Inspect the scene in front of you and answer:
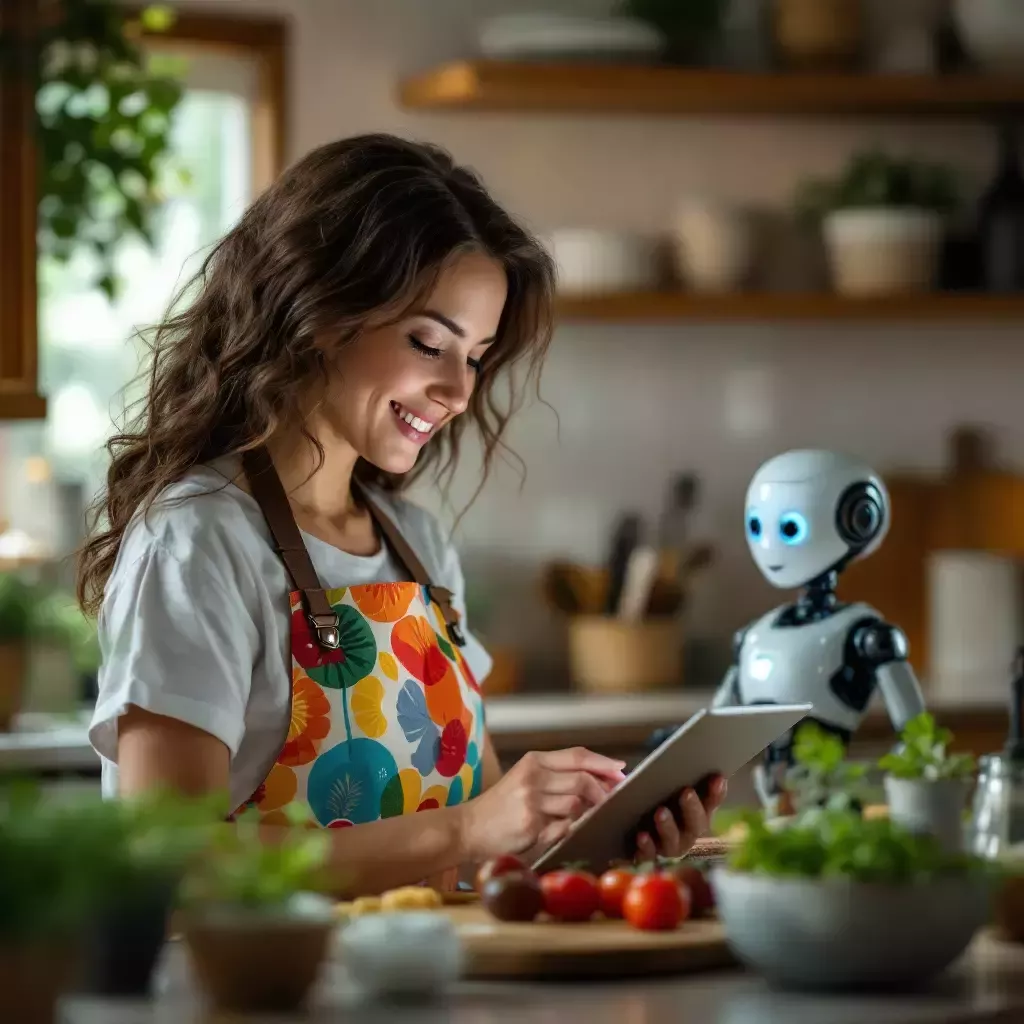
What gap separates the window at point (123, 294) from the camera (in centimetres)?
362

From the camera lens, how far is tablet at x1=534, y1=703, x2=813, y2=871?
1.62m

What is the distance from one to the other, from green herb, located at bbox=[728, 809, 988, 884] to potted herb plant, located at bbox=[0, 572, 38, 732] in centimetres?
211

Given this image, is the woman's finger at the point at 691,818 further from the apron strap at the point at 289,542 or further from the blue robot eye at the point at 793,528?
the blue robot eye at the point at 793,528

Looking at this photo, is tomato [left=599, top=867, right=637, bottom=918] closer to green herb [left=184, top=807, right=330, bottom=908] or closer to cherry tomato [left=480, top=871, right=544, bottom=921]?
cherry tomato [left=480, top=871, right=544, bottom=921]

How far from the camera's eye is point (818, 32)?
12.8 ft

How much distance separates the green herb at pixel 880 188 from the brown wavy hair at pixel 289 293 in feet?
6.62

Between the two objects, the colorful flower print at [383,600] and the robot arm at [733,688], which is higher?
the colorful flower print at [383,600]

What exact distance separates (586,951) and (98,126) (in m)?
2.34

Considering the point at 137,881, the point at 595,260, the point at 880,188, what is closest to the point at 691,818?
the point at 137,881

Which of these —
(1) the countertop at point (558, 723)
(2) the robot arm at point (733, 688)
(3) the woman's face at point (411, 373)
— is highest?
(3) the woman's face at point (411, 373)

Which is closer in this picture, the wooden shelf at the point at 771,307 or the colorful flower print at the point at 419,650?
the colorful flower print at the point at 419,650

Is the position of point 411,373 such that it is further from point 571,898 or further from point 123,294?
point 123,294

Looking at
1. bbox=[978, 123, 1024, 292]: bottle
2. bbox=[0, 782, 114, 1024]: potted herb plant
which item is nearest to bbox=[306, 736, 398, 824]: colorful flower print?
bbox=[0, 782, 114, 1024]: potted herb plant

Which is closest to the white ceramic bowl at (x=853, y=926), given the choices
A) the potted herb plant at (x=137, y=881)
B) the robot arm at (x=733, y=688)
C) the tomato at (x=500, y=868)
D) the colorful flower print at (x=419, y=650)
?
the tomato at (x=500, y=868)
